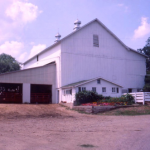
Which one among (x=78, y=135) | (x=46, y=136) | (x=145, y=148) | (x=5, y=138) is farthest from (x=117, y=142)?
(x=5, y=138)

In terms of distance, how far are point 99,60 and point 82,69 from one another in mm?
3280

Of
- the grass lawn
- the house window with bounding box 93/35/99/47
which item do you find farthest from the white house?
the grass lawn

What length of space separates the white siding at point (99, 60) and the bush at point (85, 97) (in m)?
4.49

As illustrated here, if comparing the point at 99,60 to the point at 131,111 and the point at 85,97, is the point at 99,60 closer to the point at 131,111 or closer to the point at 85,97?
the point at 85,97

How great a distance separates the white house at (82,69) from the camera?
29672mm

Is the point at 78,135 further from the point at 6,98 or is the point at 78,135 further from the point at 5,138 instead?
the point at 6,98

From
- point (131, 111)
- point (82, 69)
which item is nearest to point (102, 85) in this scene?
point (82, 69)

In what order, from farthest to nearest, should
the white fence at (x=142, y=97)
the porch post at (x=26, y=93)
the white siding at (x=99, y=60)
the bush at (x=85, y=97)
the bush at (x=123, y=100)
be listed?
the white siding at (x=99, y=60) < the porch post at (x=26, y=93) < the bush at (x=85, y=97) < the bush at (x=123, y=100) < the white fence at (x=142, y=97)

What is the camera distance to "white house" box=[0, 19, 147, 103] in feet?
97.3

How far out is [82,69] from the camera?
32.2 metres

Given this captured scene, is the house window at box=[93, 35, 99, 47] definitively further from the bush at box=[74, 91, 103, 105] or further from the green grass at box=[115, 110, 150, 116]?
the green grass at box=[115, 110, 150, 116]

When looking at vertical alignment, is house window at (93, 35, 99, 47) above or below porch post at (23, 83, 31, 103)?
above

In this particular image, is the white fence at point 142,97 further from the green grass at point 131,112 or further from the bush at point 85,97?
the bush at point 85,97

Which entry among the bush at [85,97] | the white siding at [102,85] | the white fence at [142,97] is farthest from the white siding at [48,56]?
the white fence at [142,97]
